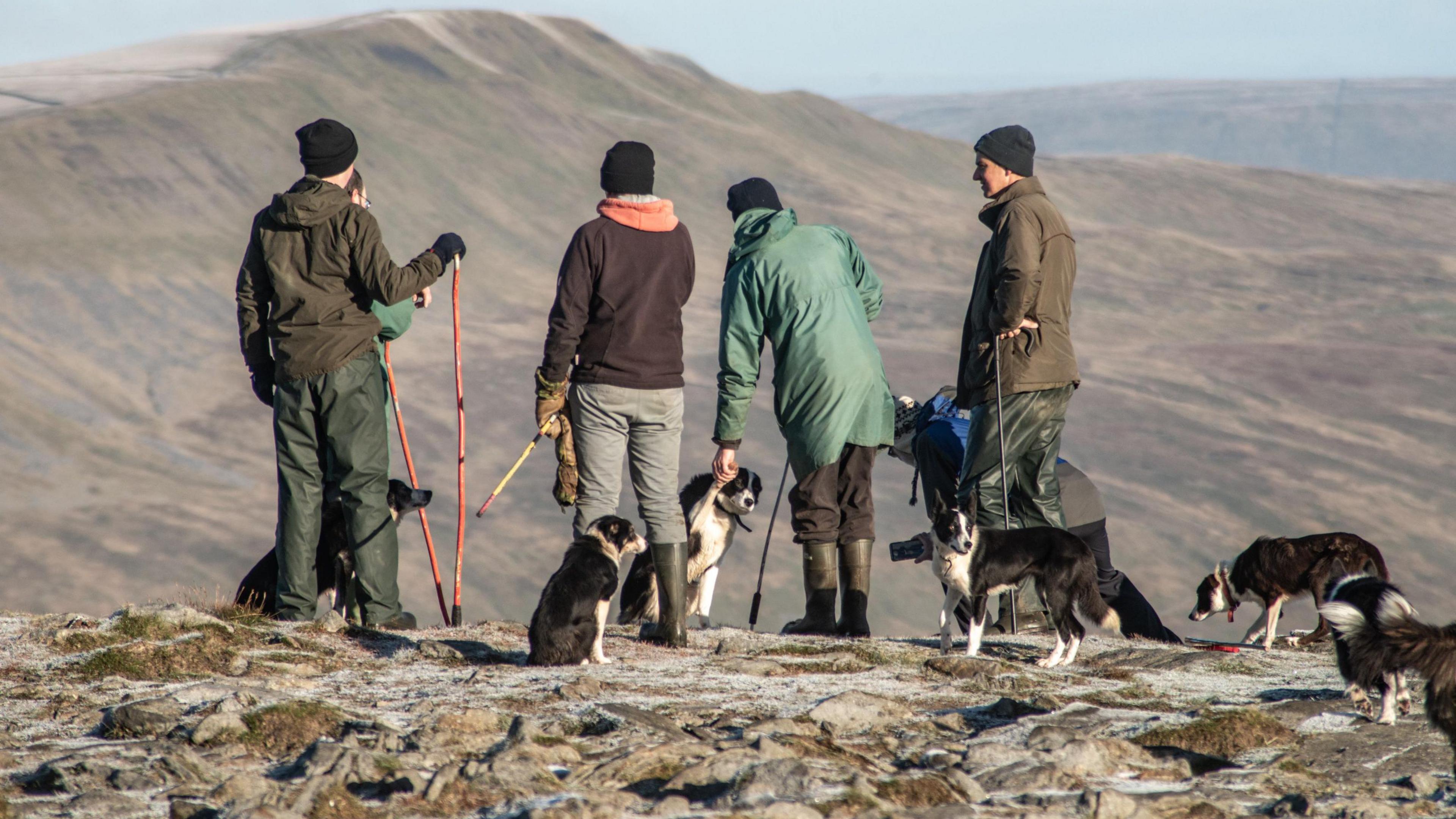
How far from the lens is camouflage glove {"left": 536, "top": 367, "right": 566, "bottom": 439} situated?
20.7 ft

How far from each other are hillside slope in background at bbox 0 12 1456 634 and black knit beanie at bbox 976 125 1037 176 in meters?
22.1

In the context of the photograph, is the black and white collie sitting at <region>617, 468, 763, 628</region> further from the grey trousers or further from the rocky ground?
the grey trousers

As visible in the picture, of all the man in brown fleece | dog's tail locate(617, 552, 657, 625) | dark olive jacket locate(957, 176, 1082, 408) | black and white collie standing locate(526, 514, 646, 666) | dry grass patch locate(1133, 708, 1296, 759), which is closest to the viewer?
dry grass patch locate(1133, 708, 1296, 759)

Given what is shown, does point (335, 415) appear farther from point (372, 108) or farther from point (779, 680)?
point (372, 108)

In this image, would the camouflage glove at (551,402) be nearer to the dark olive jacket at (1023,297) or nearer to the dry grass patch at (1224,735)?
the dark olive jacket at (1023,297)

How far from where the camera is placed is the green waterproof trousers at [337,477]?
261 inches

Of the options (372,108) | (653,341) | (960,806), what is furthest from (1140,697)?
(372,108)

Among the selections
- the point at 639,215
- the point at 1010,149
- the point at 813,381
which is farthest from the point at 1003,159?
the point at 639,215

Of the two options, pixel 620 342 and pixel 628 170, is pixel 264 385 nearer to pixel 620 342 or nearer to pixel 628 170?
pixel 620 342

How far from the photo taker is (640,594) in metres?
8.12

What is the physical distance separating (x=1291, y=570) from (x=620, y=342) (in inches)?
169

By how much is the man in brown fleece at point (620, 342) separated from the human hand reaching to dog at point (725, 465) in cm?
56

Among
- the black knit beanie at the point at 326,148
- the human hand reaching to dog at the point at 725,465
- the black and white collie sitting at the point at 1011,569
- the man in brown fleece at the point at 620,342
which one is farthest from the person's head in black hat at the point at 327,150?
the black and white collie sitting at the point at 1011,569

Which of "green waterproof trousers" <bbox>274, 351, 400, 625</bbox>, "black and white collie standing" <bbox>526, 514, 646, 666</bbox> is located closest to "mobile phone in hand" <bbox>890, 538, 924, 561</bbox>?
"black and white collie standing" <bbox>526, 514, 646, 666</bbox>
